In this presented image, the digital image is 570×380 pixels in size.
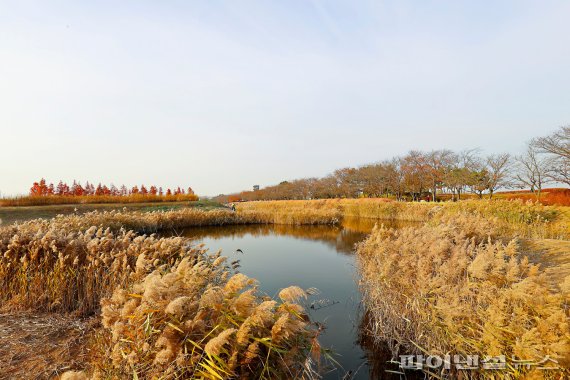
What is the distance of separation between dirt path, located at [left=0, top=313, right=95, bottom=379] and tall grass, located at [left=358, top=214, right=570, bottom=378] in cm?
443

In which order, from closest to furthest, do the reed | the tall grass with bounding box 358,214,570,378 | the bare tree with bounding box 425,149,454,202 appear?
1. the reed
2. the tall grass with bounding box 358,214,570,378
3. the bare tree with bounding box 425,149,454,202

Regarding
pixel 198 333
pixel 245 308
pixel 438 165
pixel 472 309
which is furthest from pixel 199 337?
pixel 438 165

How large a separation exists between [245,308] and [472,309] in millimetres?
3283

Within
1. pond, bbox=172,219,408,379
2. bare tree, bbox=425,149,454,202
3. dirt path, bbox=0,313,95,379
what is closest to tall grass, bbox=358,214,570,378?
pond, bbox=172,219,408,379

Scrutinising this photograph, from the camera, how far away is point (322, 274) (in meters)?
9.88

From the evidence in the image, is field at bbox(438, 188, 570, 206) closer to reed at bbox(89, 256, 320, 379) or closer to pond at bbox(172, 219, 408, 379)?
pond at bbox(172, 219, 408, 379)

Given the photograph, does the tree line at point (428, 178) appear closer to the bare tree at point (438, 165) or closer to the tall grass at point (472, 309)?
the bare tree at point (438, 165)

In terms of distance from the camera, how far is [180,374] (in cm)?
236

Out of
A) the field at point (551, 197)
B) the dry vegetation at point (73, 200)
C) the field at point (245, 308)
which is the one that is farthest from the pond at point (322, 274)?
the dry vegetation at point (73, 200)

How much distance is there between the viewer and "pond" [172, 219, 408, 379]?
5.17 meters

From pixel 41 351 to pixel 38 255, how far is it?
318 centimetres

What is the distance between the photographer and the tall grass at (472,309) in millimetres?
2912

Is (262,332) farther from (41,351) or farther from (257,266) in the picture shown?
(257,266)

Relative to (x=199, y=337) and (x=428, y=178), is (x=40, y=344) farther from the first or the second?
(x=428, y=178)
